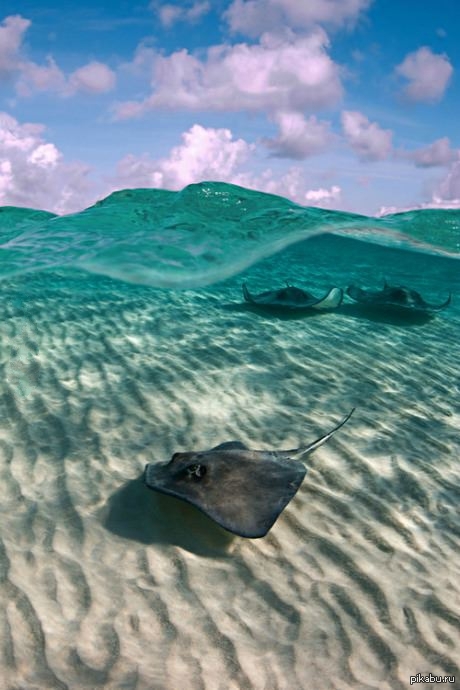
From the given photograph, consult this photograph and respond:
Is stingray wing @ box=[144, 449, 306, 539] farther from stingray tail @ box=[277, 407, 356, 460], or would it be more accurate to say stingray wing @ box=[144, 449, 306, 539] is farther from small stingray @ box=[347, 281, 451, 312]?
small stingray @ box=[347, 281, 451, 312]

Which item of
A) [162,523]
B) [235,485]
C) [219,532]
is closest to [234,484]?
[235,485]

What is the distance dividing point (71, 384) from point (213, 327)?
3470mm

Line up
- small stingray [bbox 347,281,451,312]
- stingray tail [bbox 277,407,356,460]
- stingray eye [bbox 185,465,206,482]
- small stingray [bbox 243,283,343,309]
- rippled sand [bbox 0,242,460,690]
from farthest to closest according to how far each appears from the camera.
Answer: small stingray [bbox 347,281,451,312] < small stingray [bbox 243,283,343,309] < stingray tail [bbox 277,407,356,460] < stingray eye [bbox 185,465,206,482] < rippled sand [bbox 0,242,460,690]

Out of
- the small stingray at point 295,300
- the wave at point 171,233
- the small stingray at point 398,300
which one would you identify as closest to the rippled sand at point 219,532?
the small stingray at point 295,300

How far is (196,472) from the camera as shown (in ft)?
12.8

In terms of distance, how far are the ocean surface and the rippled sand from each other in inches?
0.6

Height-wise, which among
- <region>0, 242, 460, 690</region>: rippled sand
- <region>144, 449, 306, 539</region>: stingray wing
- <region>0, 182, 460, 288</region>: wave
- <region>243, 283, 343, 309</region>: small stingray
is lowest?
<region>0, 242, 460, 690</region>: rippled sand

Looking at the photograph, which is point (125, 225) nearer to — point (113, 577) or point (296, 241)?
point (296, 241)

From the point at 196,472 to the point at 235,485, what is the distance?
311mm

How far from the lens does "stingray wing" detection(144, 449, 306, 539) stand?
11.8 feet

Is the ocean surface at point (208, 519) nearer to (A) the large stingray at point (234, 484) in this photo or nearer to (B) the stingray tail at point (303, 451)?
(B) the stingray tail at point (303, 451)

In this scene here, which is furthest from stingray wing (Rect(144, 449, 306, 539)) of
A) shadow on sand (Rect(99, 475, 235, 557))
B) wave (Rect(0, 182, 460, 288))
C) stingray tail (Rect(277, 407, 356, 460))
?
wave (Rect(0, 182, 460, 288))

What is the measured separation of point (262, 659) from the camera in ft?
10.4

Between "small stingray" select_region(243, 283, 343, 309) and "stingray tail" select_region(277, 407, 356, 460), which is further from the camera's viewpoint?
"small stingray" select_region(243, 283, 343, 309)
